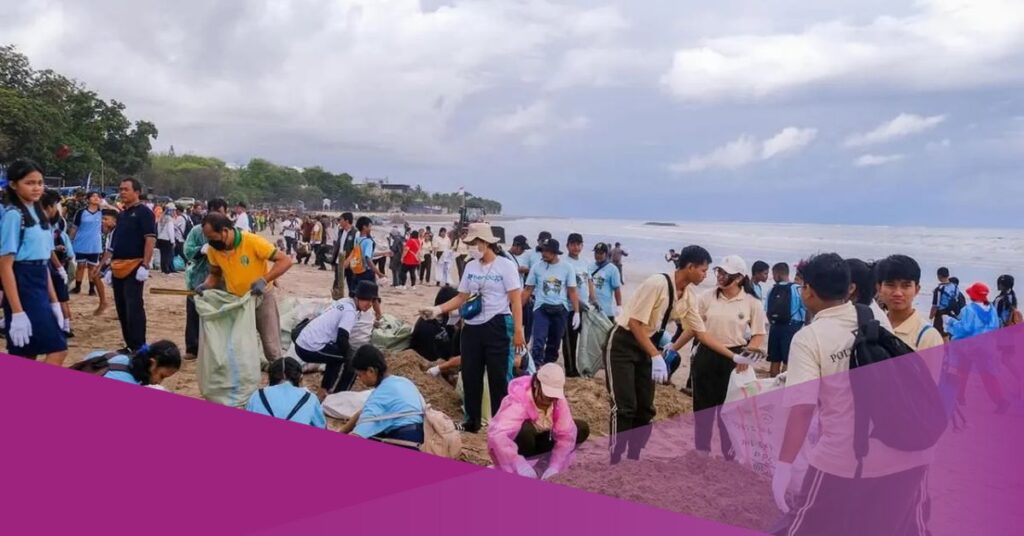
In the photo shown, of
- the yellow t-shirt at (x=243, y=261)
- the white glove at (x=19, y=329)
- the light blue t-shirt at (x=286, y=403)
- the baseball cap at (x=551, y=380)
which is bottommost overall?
the light blue t-shirt at (x=286, y=403)

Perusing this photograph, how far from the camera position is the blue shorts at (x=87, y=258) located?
856cm

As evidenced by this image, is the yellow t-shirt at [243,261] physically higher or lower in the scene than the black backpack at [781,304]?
higher

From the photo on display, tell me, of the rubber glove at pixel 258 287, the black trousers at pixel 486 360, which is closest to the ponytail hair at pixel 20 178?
the rubber glove at pixel 258 287

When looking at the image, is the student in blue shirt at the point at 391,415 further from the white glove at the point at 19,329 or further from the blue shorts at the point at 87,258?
the blue shorts at the point at 87,258

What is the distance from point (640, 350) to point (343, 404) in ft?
6.72

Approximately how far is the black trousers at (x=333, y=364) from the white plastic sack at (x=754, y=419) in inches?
102

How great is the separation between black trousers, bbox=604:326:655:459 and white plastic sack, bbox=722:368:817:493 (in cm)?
57

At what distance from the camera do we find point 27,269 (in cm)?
378

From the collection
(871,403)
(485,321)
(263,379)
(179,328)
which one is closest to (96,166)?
(179,328)

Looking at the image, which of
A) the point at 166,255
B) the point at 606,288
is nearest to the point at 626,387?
the point at 606,288

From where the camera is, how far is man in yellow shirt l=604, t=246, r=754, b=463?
155 inches

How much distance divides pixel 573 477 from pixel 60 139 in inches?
694

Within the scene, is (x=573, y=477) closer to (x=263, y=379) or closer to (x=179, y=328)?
(x=263, y=379)

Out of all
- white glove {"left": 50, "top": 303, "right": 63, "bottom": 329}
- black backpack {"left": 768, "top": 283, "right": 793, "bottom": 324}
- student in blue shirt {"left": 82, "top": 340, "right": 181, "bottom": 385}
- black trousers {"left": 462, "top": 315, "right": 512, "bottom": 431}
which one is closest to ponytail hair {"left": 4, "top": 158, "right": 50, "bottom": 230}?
white glove {"left": 50, "top": 303, "right": 63, "bottom": 329}
